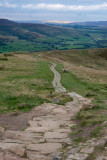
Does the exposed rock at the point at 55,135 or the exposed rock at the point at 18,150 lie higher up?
the exposed rock at the point at 18,150

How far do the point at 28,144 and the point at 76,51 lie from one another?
13909 centimetres

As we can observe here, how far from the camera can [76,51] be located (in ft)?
489

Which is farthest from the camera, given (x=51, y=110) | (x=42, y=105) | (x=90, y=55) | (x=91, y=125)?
(x=90, y=55)

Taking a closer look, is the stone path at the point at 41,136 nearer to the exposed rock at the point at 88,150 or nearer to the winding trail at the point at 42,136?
the winding trail at the point at 42,136

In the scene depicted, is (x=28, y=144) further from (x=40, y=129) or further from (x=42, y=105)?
(x=42, y=105)

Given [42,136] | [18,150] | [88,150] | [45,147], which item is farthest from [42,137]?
[88,150]

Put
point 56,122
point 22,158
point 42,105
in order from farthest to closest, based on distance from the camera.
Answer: point 42,105 → point 56,122 → point 22,158

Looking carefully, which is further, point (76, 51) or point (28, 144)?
point (76, 51)

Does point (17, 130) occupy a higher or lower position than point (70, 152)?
lower

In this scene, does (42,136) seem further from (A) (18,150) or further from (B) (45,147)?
(A) (18,150)

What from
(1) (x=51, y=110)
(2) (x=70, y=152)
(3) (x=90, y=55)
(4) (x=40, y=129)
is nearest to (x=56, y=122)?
(4) (x=40, y=129)

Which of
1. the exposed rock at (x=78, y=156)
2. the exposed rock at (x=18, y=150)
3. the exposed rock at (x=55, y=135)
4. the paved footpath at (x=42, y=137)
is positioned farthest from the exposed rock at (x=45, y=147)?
the exposed rock at (x=78, y=156)

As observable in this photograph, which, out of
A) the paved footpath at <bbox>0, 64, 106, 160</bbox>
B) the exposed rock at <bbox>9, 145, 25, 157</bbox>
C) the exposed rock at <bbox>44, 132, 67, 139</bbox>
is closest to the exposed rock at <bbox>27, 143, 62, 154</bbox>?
the paved footpath at <bbox>0, 64, 106, 160</bbox>

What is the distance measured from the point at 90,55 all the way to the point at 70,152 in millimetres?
139387
